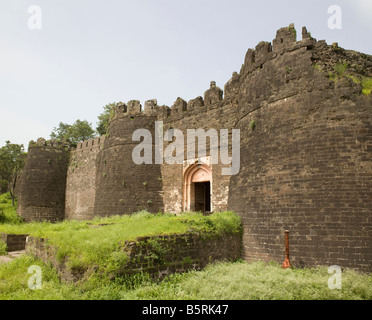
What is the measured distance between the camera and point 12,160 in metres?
27.6

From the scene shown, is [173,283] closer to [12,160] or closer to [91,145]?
[91,145]

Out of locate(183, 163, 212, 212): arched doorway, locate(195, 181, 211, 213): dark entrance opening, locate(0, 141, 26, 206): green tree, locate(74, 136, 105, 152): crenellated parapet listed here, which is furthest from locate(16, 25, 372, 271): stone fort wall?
locate(0, 141, 26, 206): green tree

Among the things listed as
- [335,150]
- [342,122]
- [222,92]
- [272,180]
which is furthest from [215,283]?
[222,92]

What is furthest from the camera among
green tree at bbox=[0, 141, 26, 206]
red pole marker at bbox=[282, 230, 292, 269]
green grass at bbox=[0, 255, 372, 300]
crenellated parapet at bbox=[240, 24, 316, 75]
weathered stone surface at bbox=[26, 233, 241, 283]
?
green tree at bbox=[0, 141, 26, 206]

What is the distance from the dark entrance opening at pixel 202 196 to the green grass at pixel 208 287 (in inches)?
315

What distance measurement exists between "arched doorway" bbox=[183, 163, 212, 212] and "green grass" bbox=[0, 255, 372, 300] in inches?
285

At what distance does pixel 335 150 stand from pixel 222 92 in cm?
740

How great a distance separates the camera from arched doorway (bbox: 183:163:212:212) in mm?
15508

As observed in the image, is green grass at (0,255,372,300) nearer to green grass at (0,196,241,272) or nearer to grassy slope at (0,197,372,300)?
grassy slope at (0,197,372,300)

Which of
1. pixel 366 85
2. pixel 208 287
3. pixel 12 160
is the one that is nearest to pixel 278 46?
pixel 366 85

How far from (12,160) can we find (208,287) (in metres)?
25.4

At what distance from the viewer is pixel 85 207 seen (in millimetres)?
22906

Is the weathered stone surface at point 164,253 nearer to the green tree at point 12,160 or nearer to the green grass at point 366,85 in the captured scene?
the green grass at point 366,85
